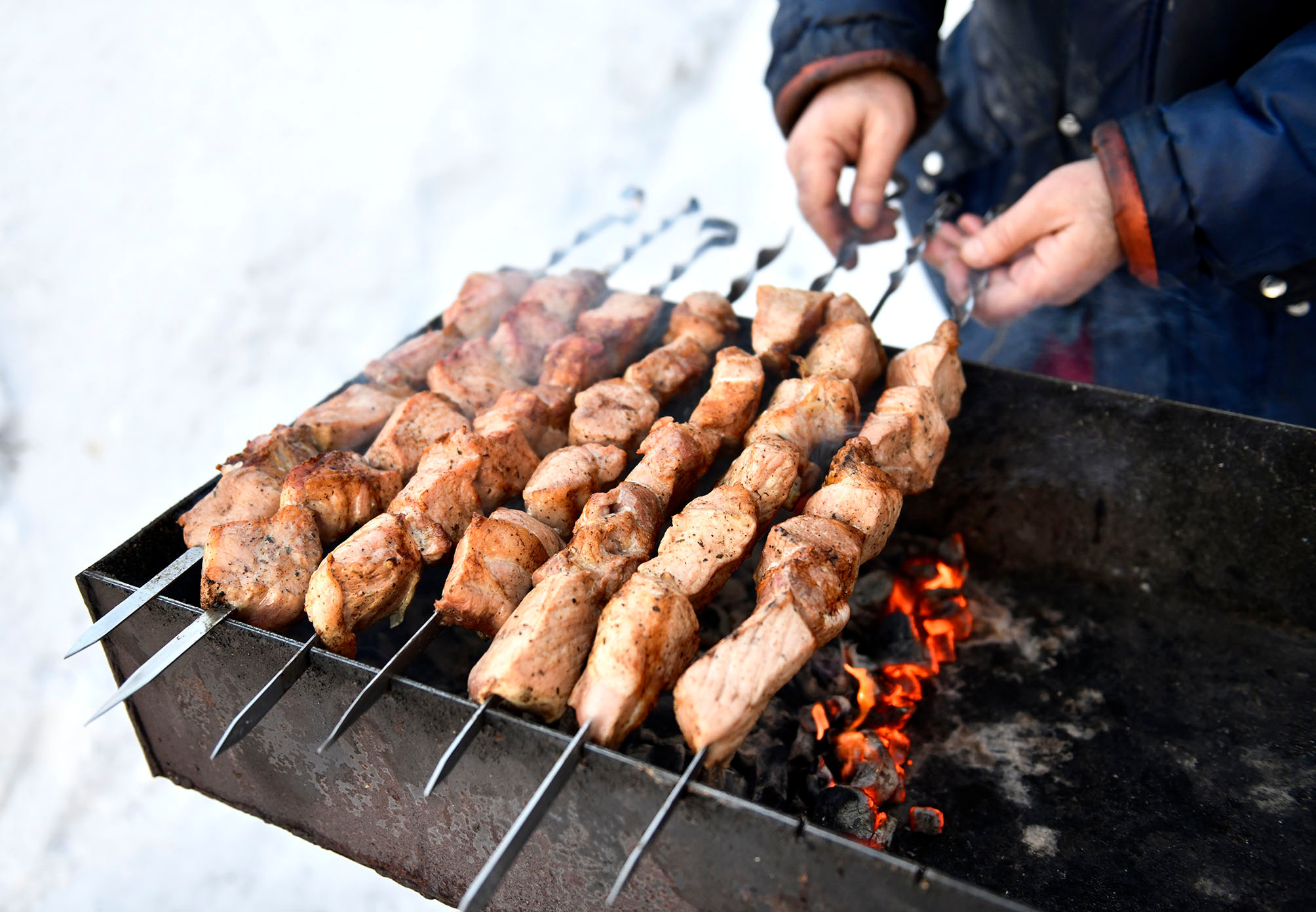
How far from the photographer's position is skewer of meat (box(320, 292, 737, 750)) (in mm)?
1809

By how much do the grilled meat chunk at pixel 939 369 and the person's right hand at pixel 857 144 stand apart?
35.9 inches

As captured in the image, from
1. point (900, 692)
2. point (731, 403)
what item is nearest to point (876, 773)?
point (900, 692)

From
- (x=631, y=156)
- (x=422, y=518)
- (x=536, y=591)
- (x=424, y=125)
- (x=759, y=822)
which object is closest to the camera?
(x=759, y=822)

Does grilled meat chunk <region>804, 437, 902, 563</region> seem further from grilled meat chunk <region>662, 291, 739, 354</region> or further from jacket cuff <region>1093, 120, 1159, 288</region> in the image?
jacket cuff <region>1093, 120, 1159, 288</region>

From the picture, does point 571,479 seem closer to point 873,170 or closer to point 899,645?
point 899,645

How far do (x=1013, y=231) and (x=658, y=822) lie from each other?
7.79 feet

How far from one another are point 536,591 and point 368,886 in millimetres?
1693

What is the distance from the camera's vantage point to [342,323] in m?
4.96

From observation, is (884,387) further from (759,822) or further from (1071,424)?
(759,822)

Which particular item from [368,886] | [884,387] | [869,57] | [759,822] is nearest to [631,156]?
[869,57]

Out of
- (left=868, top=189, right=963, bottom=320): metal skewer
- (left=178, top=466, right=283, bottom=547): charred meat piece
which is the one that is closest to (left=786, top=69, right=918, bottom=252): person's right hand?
(left=868, top=189, right=963, bottom=320): metal skewer

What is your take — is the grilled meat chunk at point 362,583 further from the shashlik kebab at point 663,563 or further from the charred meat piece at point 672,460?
the charred meat piece at point 672,460

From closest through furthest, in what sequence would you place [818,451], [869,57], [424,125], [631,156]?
[818,451] → [869,57] → [424,125] → [631,156]

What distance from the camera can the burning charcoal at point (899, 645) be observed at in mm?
2609
